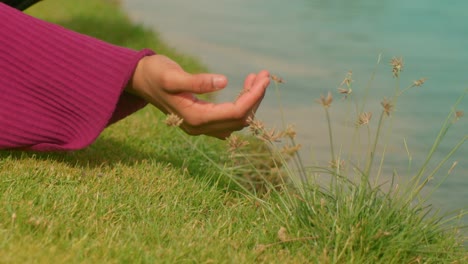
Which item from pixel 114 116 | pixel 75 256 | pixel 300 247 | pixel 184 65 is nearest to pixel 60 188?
pixel 114 116

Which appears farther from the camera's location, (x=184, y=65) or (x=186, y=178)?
(x=184, y=65)

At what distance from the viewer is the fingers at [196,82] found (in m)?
2.43

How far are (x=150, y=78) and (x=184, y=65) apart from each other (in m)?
3.16

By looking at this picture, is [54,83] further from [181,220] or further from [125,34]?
[125,34]

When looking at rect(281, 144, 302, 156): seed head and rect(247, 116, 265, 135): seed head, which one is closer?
rect(281, 144, 302, 156): seed head

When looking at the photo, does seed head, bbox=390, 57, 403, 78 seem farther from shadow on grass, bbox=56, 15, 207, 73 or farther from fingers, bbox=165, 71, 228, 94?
shadow on grass, bbox=56, 15, 207, 73

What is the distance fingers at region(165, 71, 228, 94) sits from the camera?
2432 millimetres

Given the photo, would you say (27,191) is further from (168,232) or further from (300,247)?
(300,247)

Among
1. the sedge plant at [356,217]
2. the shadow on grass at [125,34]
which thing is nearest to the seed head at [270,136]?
the sedge plant at [356,217]

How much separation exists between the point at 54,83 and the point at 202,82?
52cm

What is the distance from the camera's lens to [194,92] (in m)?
2.47

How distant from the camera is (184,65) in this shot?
18.7 ft

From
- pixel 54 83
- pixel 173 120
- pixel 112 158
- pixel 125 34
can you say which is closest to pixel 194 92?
pixel 173 120

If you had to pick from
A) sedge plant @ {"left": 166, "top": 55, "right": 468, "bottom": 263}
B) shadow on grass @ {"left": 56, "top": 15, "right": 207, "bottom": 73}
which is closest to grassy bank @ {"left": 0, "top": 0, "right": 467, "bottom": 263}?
sedge plant @ {"left": 166, "top": 55, "right": 468, "bottom": 263}
